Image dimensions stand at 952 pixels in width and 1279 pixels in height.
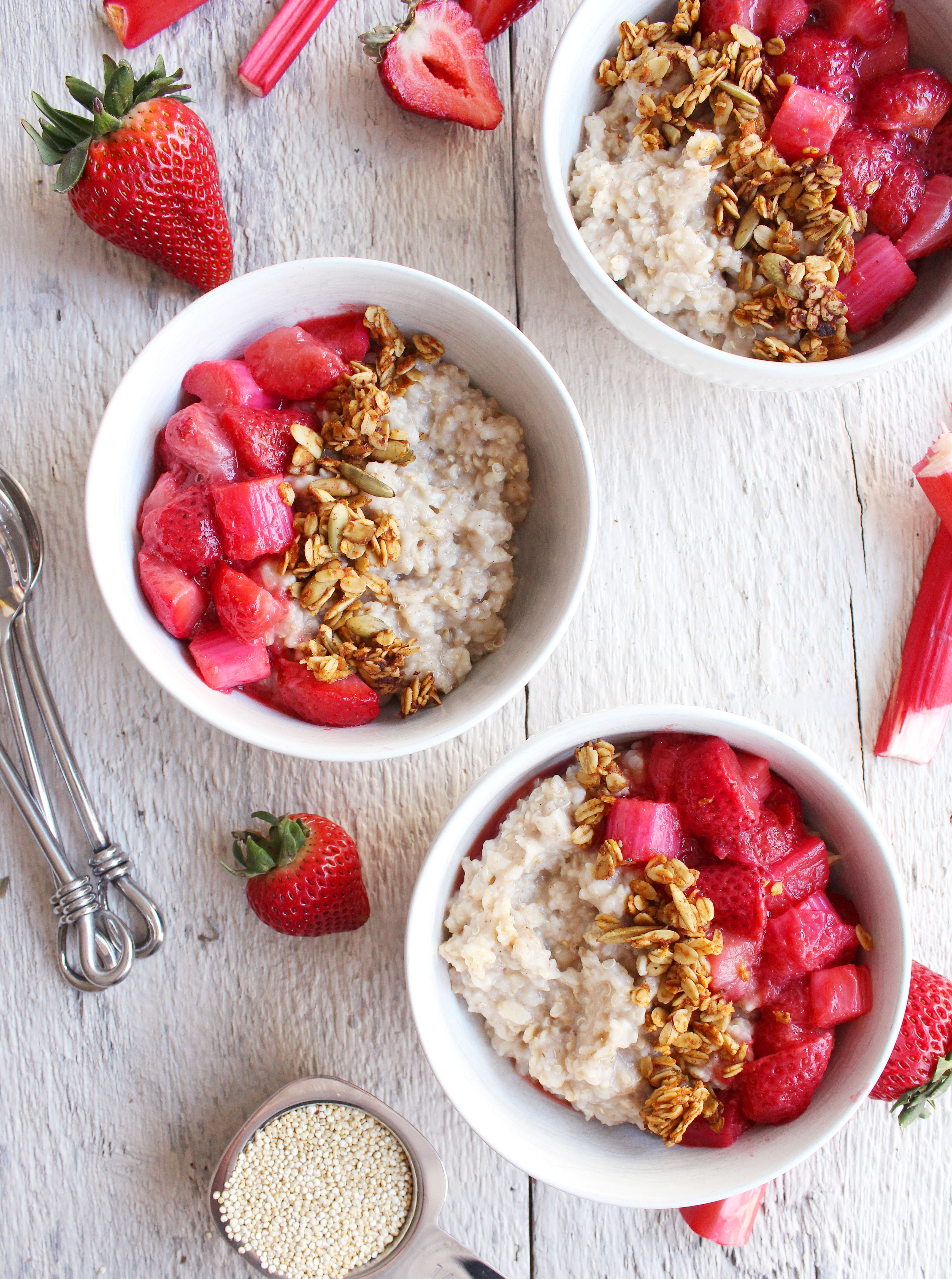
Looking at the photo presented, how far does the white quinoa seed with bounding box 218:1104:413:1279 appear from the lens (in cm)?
151

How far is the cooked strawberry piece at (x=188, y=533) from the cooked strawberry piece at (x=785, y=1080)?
3.29 ft

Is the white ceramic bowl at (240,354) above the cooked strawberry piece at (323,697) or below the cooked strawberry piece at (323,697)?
above

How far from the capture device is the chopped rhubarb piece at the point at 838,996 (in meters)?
1.30

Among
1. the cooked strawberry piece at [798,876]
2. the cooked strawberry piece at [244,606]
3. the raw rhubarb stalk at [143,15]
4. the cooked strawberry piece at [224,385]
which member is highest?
the raw rhubarb stalk at [143,15]

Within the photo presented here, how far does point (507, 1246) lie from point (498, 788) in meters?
0.85

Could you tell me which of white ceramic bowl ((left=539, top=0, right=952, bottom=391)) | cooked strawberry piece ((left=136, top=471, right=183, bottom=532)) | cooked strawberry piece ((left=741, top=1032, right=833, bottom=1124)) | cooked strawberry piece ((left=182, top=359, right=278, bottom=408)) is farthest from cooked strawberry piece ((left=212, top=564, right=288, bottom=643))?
cooked strawberry piece ((left=741, top=1032, right=833, bottom=1124))

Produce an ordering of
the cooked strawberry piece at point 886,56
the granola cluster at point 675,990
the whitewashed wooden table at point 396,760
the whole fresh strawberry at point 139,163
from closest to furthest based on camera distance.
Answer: the granola cluster at point 675,990, the whole fresh strawberry at point 139,163, the cooked strawberry piece at point 886,56, the whitewashed wooden table at point 396,760

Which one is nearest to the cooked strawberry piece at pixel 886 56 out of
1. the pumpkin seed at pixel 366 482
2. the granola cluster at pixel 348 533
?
the granola cluster at pixel 348 533

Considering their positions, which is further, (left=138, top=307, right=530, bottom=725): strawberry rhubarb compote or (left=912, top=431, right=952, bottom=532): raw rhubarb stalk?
(left=912, top=431, right=952, bottom=532): raw rhubarb stalk

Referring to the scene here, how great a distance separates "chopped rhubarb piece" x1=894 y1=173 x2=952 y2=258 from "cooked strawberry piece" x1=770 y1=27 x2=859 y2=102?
196mm

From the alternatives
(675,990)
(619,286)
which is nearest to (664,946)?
(675,990)

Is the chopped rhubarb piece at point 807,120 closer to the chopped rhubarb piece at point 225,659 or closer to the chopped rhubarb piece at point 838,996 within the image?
the chopped rhubarb piece at point 225,659

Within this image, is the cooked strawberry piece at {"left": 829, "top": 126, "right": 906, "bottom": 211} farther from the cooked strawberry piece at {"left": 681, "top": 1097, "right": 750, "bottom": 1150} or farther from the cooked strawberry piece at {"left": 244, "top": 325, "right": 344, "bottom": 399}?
the cooked strawberry piece at {"left": 681, "top": 1097, "right": 750, "bottom": 1150}

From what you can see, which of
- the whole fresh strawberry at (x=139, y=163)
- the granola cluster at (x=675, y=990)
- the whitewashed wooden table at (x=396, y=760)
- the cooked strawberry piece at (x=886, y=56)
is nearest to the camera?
the granola cluster at (x=675, y=990)
